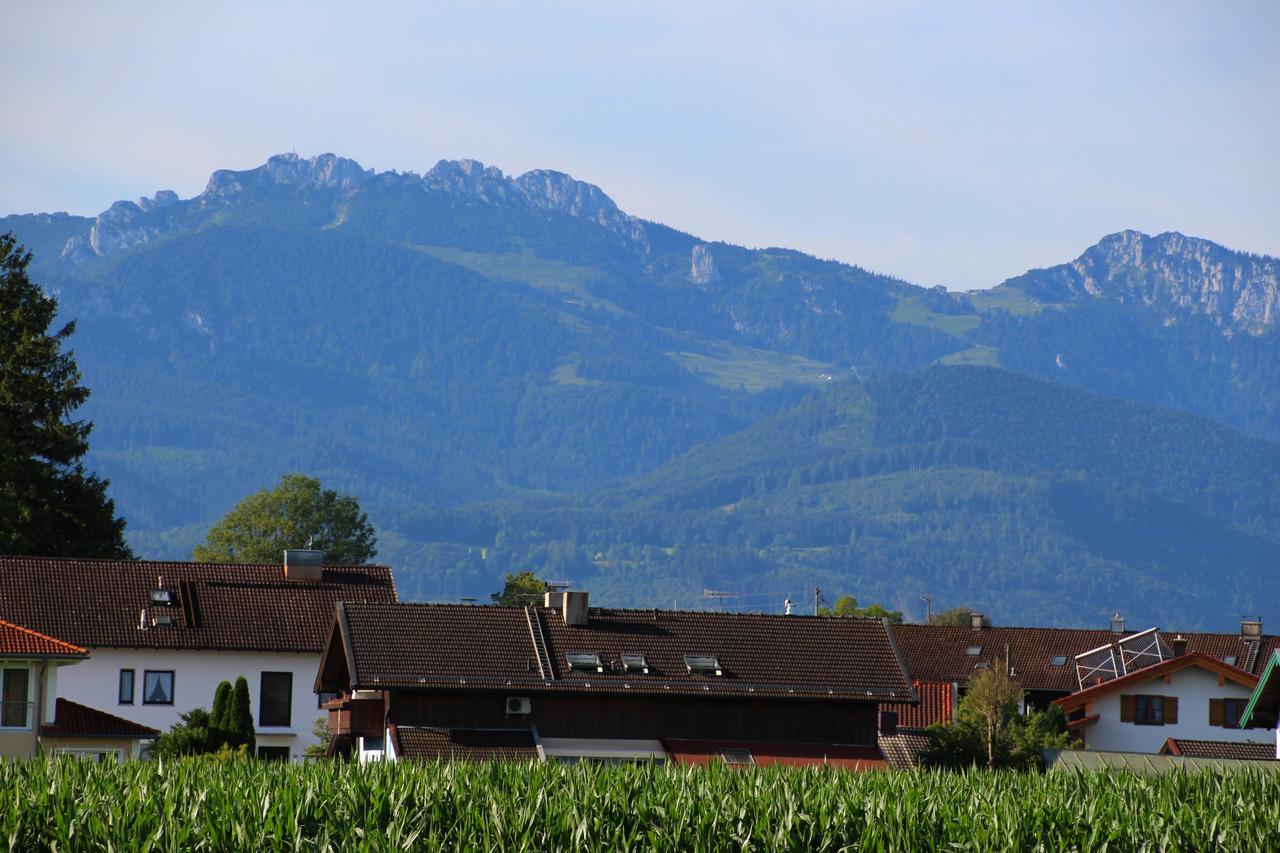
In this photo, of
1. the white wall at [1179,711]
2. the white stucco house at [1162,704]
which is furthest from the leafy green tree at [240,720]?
the white wall at [1179,711]

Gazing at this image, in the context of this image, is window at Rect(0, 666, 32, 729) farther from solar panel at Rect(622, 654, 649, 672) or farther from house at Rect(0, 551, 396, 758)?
solar panel at Rect(622, 654, 649, 672)

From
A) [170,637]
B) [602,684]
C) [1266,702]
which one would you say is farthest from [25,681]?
[1266,702]

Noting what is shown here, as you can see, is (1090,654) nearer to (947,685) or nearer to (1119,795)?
(947,685)

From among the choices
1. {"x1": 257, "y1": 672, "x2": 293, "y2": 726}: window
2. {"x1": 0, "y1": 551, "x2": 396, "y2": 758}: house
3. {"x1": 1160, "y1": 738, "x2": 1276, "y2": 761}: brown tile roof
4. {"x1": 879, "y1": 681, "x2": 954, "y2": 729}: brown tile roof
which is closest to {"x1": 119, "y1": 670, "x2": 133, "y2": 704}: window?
{"x1": 0, "y1": 551, "x2": 396, "y2": 758}: house

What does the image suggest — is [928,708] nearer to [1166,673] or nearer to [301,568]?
[1166,673]

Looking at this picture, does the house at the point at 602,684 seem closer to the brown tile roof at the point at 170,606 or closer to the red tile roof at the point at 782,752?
the red tile roof at the point at 782,752

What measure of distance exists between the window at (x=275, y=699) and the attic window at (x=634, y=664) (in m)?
15.5

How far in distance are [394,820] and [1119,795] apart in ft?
33.6

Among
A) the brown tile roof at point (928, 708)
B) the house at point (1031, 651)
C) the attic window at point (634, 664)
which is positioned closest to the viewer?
the attic window at point (634, 664)

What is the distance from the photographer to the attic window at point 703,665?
171 feet

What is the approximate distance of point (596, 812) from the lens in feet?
85.5

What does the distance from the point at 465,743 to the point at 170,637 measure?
18.0 m

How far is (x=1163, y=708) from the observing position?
266 ft

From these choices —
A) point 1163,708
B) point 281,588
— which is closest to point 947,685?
point 1163,708
